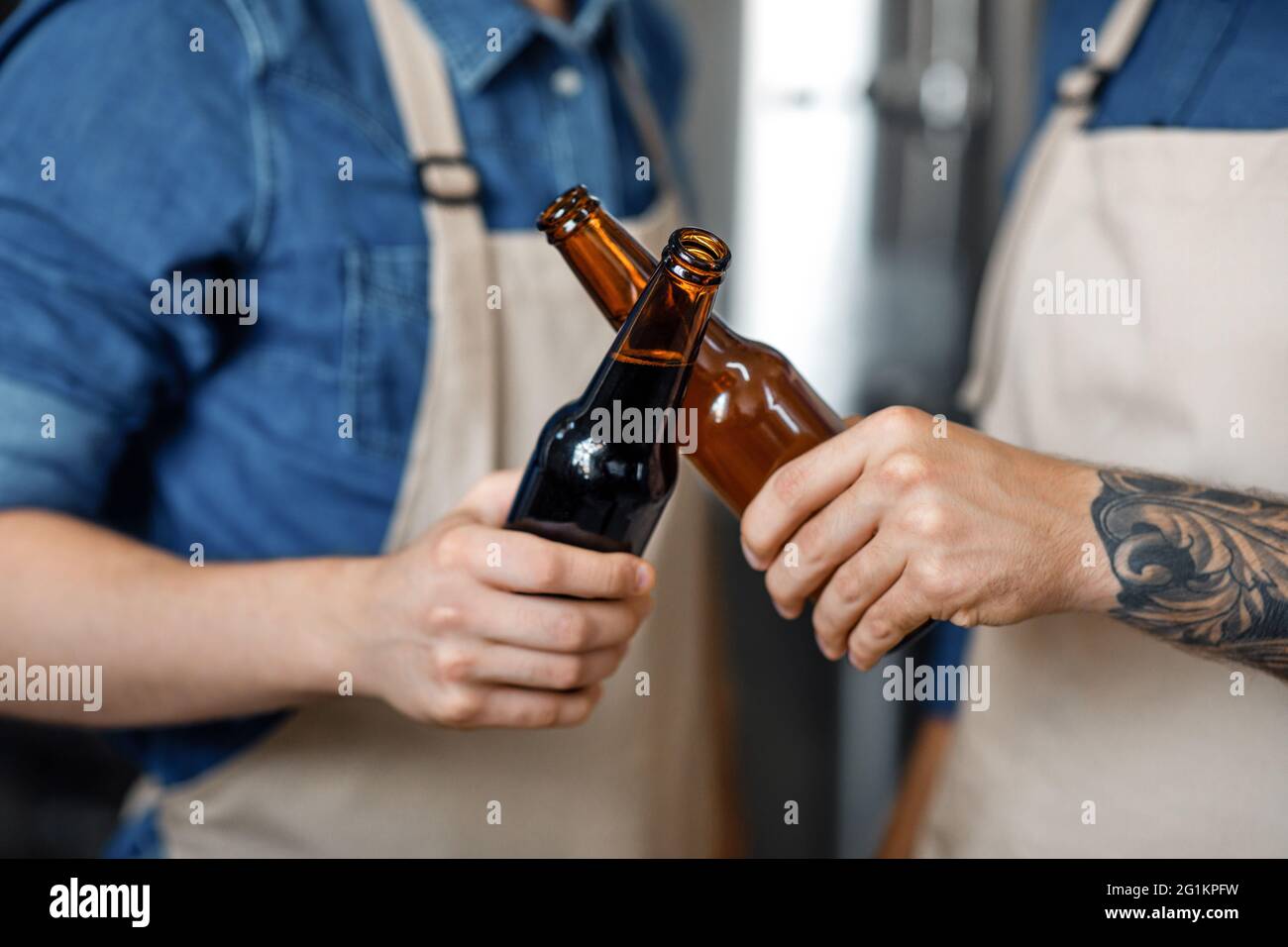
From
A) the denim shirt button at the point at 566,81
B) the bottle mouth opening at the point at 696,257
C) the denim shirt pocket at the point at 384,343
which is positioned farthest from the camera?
the denim shirt button at the point at 566,81

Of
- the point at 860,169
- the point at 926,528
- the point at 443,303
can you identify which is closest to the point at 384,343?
the point at 443,303

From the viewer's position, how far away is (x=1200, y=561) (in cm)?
61

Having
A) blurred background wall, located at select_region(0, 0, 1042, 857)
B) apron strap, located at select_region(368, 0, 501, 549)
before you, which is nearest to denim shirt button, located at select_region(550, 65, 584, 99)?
apron strap, located at select_region(368, 0, 501, 549)

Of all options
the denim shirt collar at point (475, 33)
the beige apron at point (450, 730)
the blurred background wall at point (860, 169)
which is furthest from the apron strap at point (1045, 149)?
the blurred background wall at point (860, 169)

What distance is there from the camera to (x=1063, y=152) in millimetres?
877

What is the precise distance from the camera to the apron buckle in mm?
828

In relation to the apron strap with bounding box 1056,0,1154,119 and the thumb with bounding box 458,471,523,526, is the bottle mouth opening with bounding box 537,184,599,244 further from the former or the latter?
the apron strap with bounding box 1056,0,1154,119

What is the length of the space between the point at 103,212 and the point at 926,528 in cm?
52

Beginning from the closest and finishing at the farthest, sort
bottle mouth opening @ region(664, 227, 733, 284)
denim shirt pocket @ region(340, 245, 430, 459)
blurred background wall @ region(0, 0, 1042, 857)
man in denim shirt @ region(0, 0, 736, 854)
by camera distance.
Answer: bottle mouth opening @ region(664, 227, 733, 284), man in denim shirt @ region(0, 0, 736, 854), denim shirt pocket @ region(340, 245, 430, 459), blurred background wall @ region(0, 0, 1042, 857)

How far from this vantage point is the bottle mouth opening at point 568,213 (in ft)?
2.02

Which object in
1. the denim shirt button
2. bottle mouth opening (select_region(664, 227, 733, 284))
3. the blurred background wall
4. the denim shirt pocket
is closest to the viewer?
bottle mouth opening (select_region(664, 227, 733, 284))

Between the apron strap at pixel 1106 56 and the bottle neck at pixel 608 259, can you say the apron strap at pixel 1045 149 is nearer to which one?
the apron strap at pixel 1106 56

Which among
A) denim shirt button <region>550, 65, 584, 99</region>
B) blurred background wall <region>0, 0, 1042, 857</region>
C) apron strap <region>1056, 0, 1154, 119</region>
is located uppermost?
blurred background wall <region>0, 0, 1042, 857</region>

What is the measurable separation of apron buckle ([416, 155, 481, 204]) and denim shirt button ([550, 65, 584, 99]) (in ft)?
0.45
